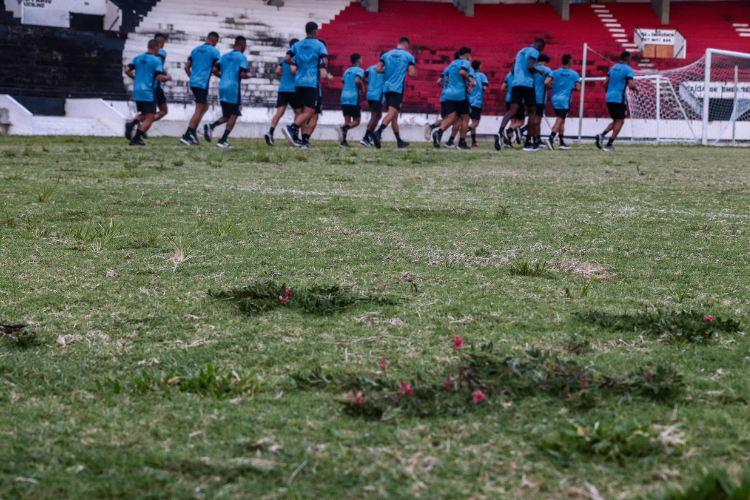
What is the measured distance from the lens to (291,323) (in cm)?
263

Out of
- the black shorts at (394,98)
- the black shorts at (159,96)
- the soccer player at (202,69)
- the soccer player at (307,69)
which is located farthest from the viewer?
the black shorts at (394,98)

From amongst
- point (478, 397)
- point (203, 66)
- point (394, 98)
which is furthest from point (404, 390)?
point (394, 98)

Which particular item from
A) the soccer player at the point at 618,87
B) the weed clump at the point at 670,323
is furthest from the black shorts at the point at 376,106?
the weed clump at the point at 670,323

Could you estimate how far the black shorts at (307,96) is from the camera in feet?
45.2

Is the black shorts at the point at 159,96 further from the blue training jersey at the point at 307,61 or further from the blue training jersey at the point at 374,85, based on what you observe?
the blue training jersey at the point at 374,85

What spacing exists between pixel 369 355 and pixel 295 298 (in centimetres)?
68

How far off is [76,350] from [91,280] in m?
1.01

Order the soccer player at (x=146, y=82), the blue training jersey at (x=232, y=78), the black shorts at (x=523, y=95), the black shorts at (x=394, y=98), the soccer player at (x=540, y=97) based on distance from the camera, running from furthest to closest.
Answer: the soccer player at (x=540, y=97)
the black shorts at (x=394, y=98)
the blue training jersey at (x=232, y=78)
the black shorts at (x=523, y=95)
the soccer player at (x=146, y=82)

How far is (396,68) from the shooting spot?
15.3 m

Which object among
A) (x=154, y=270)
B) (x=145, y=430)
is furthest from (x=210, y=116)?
(x=145, y=430)

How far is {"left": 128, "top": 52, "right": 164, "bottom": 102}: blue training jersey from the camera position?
14062 mm

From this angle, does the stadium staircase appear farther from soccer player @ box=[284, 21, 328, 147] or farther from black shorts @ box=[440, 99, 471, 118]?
soccer player @ box=[284, 21, 328, 147]

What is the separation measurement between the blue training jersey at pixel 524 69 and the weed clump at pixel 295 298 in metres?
12.3

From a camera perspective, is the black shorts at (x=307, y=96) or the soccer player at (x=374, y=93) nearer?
the black shorts at (x=307, y=96)
